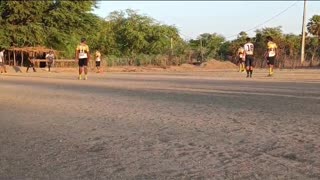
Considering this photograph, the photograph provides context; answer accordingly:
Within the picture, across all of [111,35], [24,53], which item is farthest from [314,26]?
[24,53]

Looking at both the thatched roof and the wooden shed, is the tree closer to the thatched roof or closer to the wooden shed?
the wooden shed

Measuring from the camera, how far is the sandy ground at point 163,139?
17.6 feet

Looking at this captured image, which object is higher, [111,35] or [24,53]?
[111,35]

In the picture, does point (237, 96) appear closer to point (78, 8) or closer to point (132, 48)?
point (78, 8)

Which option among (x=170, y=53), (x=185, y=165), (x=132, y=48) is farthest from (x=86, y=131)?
(x=132, y=48)

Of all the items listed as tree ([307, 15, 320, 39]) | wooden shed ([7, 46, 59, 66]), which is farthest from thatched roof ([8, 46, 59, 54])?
tree ([307, 15, 320, 39])

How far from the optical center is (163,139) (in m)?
7.07

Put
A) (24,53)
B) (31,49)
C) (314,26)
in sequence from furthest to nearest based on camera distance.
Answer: (314,26) → (24,53) → (31,49)

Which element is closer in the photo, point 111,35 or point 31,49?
point 31,49

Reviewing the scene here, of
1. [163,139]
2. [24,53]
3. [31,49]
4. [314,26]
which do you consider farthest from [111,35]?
[163,139]

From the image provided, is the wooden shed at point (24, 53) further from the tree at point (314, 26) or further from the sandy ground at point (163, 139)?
the sandy ground at point (163, 139)

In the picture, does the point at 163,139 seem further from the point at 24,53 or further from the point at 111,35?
the point at 111,35

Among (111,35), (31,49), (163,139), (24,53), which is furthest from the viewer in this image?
(111,35)

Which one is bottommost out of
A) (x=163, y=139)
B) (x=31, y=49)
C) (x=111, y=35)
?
(x=163, y=139)
